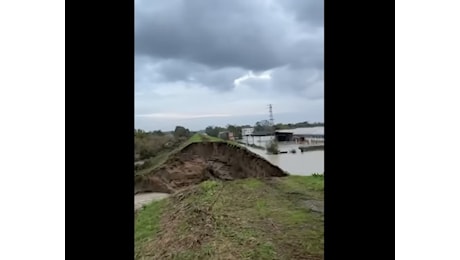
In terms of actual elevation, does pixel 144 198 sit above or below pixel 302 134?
below

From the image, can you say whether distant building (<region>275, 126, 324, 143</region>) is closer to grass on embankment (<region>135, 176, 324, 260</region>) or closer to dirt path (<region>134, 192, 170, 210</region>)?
grass on embankment (<region>135, 176, 324, 260</region>)

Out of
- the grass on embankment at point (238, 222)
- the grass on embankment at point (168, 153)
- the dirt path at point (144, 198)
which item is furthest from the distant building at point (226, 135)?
the dirt path at point (144, 198)

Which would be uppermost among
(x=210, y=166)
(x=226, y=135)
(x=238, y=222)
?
(x=226, y=135)

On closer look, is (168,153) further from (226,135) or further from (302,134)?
(302,134)

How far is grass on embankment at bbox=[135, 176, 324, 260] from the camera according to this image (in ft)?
3.41

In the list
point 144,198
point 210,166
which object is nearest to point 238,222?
point 210,166

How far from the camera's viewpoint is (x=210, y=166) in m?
1.11

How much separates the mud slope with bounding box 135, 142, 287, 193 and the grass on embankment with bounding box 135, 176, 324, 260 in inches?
1.1

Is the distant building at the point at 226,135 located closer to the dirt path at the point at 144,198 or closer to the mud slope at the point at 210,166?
the mud slope at the point at 210,166

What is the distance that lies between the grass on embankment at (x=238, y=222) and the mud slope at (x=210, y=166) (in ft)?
0.09

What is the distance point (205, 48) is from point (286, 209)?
62cm

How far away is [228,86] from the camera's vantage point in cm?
110

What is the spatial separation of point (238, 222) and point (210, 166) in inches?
8.4
